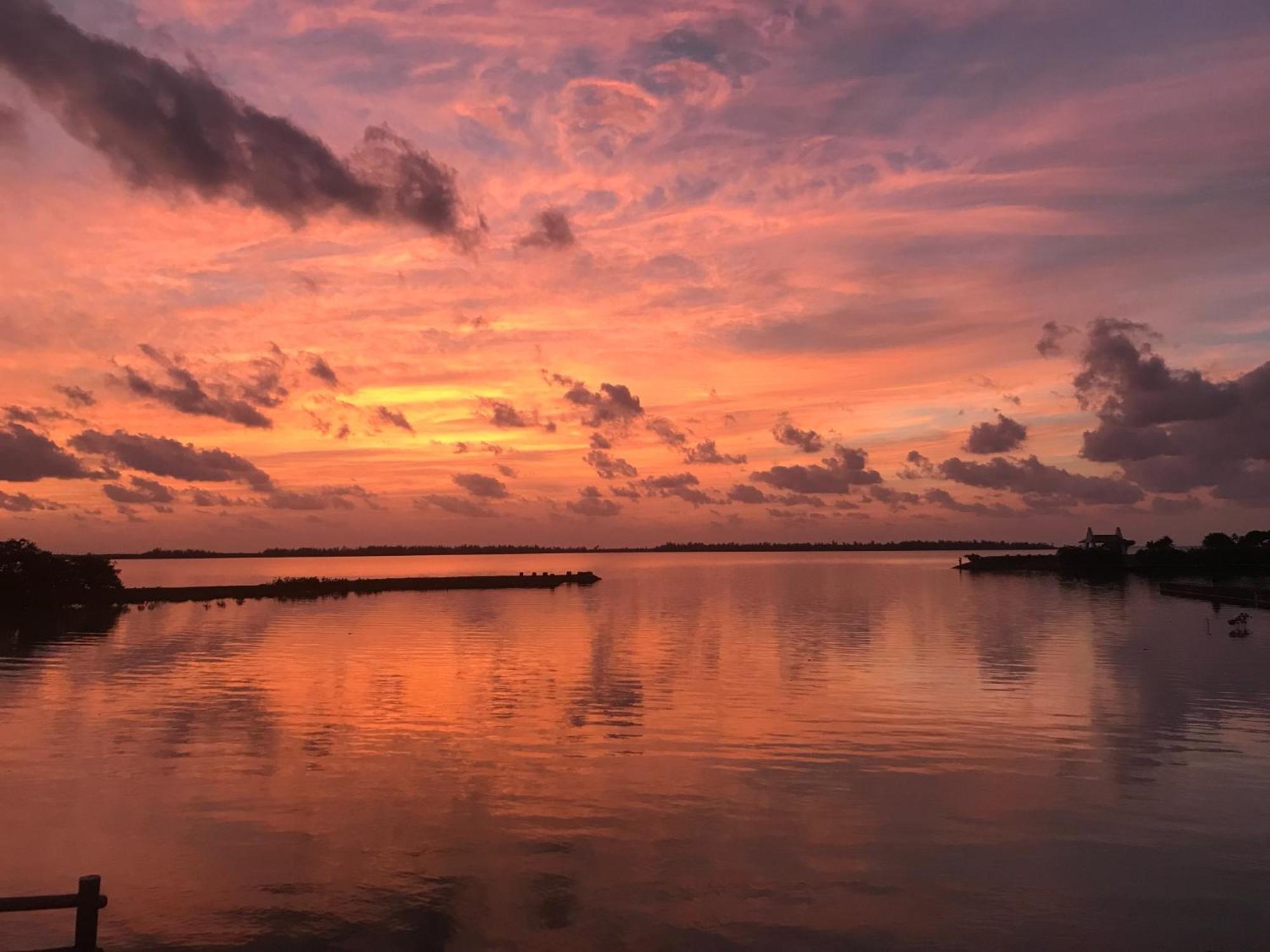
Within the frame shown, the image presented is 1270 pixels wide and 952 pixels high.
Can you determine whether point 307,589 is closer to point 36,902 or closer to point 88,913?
point 88,913

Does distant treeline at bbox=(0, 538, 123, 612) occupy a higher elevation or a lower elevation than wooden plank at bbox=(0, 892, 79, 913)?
higher

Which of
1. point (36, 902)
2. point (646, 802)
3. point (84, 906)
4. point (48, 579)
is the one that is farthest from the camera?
point (48, 579)

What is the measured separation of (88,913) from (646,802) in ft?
55.9

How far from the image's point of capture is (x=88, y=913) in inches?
607

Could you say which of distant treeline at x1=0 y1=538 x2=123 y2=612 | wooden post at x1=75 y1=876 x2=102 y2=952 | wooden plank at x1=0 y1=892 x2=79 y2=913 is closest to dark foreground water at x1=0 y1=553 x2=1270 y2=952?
wooden post at x1=75 y1=876 x2=102 y2=952

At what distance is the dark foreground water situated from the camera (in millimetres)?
19891

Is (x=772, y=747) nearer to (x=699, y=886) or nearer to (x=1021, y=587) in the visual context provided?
(x=699, y=886)

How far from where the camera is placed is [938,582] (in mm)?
199125

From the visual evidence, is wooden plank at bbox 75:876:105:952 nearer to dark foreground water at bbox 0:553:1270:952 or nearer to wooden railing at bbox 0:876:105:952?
wooden railing at bbox 0:876:105:952

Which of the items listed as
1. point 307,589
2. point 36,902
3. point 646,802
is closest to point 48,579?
point 307,589

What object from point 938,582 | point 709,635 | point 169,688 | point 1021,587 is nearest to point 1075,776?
point 169,688

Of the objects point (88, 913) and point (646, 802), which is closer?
point (88, 913)

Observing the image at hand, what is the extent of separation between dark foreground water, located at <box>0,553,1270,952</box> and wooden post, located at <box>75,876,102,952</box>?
3832 mm

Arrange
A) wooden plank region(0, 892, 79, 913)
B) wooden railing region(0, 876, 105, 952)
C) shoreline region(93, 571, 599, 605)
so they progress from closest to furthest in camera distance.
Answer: wooden plank region(0, 892, 79, 913)
wooden railing region(0, 876, 105, 952)
shoreline region(93, 571, 599, 605)
